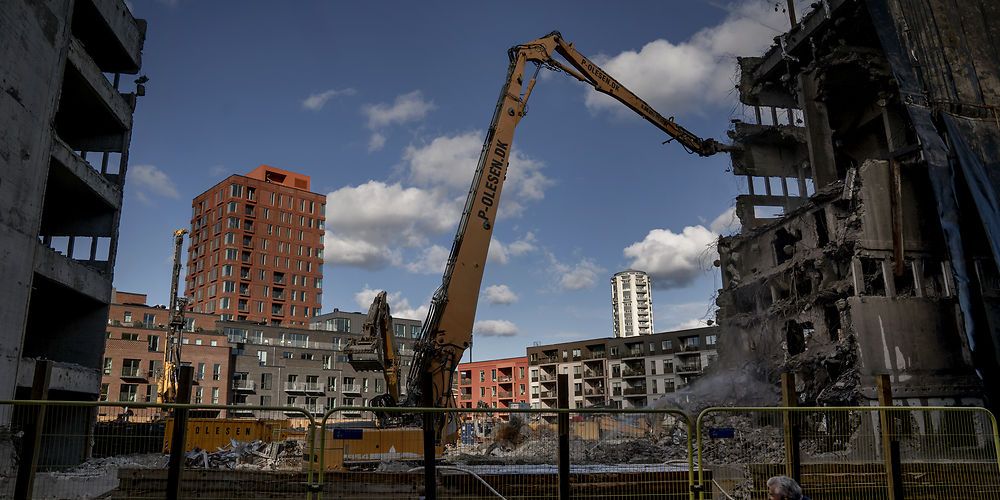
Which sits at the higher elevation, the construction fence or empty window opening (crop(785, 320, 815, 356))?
empty window opening (crop(785, 320, 815, 356))

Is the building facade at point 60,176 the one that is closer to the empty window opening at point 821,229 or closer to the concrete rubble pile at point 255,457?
the concrete rubble pile at point 255,457

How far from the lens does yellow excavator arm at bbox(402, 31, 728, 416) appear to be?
18766mm

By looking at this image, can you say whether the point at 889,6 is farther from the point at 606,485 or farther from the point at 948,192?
the point at 606,485

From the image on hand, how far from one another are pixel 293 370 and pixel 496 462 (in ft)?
240

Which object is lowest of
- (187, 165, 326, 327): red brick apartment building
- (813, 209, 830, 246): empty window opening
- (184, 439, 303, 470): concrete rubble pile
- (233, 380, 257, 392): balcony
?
(184, 439, 303, 470): concrete rubble pile

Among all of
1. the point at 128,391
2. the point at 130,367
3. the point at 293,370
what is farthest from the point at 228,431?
the point at 293,370

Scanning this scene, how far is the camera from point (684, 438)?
21.5 m

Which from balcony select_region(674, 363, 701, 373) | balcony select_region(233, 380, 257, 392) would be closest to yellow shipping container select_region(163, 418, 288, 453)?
balcony select_region(233, 380, 257, 392)

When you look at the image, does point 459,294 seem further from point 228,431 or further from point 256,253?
point 256,253

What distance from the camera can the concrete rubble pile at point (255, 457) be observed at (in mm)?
19450

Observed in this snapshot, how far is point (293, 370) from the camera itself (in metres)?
84.5

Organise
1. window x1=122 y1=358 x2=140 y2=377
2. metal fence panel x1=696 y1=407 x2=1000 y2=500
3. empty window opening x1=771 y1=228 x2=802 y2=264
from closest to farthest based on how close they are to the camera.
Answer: metal fence panel x1=696 y1=407 x2=1000 y2=500 → empty window opening x1=771 y1=228 x2=802 y2=264 → window x1=122 y1=358 x2=140 y2=377

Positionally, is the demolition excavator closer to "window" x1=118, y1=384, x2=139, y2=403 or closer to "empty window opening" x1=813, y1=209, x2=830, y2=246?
"empty window opening" x1=813, y1=209, x2=830, y2=246

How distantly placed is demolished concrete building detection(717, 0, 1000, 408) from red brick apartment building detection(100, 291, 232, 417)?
6020 centimetres
